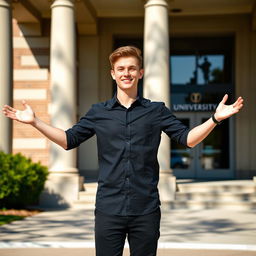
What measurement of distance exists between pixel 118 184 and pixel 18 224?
7.84 m

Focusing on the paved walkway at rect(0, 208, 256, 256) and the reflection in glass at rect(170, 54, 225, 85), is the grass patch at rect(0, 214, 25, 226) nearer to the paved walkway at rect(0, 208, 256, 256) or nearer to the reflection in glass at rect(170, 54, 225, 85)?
the paved walkway at rect(0, 208, 256, 256)

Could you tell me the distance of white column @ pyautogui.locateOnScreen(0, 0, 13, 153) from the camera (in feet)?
43.0

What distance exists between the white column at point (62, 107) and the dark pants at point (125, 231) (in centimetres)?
1077

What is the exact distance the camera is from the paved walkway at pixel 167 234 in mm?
6961

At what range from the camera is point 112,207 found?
2811mm

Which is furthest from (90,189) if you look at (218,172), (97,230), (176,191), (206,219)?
(97,230)

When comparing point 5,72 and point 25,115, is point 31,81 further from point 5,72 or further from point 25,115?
point 25,115

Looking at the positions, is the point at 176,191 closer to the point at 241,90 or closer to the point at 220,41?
the point at 241,90

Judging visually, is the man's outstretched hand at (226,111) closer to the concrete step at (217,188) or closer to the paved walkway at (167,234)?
the paved walkway at (167,234)

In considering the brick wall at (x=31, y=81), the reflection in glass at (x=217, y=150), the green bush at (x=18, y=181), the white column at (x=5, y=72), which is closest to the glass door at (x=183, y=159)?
the reflection in glass at (x=217, y=150)

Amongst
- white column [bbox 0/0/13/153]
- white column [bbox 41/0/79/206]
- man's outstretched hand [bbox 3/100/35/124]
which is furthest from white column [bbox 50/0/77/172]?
man's outstretched hand [bbox 3/100/35/124]

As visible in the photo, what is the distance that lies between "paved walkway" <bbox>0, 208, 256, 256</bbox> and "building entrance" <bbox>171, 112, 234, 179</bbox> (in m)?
6.88

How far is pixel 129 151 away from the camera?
287 centimetres

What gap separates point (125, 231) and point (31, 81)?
16138mm
